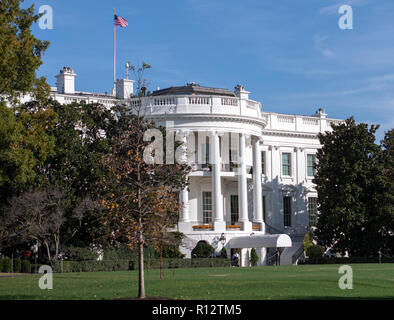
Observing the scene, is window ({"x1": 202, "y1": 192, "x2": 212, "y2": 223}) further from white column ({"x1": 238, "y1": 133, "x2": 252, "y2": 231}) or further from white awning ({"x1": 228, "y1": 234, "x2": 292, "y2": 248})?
white awning ({"x1": 228, "y1": 234, "x2": 292, "y2": 248})

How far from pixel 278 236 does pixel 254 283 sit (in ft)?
109

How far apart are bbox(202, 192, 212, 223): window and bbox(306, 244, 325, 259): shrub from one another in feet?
30.9

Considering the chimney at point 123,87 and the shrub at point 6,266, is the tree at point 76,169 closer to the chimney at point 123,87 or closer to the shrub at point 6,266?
the shrub at point 6,266

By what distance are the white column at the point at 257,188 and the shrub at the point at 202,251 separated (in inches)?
331

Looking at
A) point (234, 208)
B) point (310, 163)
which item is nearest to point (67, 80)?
point (234, 208)

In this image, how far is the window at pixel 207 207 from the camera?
67938 mm

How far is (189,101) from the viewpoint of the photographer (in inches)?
2554

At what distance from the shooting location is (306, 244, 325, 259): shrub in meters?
63.5

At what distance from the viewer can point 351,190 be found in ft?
204

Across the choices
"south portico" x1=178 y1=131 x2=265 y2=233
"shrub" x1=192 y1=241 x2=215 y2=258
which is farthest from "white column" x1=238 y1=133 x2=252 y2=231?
"shrub" x1=192 y1=241 x2=215 y2=258

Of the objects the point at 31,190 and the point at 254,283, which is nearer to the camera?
the point at 254,283

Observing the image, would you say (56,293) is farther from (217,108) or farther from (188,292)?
(217,108)

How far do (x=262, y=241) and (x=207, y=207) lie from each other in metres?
7.48
